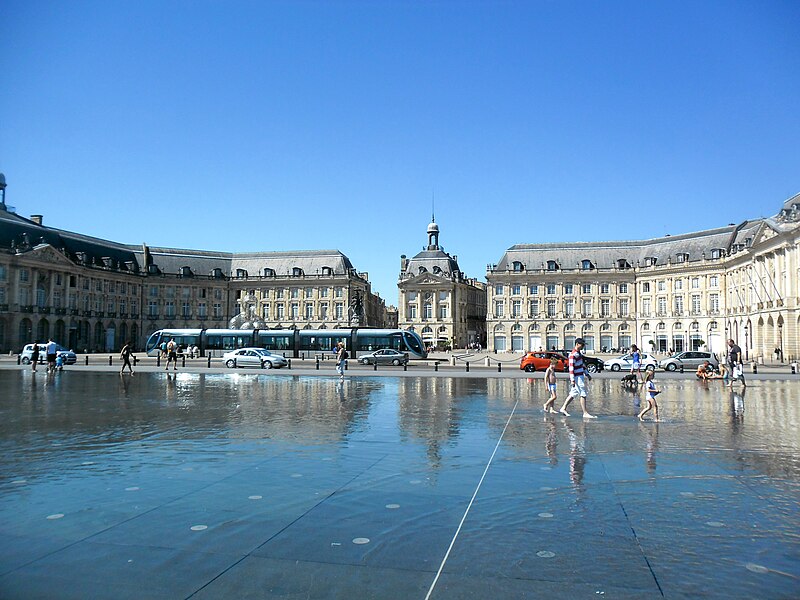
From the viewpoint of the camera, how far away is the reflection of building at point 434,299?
106500 millimetres

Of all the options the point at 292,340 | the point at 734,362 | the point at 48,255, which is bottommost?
the point at 734,362

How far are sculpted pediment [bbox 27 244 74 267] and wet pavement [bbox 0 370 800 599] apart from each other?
2946 inches

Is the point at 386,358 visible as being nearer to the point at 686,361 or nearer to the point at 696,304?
the point at 686,361

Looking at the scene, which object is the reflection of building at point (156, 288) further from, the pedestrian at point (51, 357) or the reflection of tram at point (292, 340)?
the pedestrian at point (51, 357)

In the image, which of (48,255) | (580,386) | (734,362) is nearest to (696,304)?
(734,362)

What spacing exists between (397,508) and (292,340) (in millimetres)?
54976

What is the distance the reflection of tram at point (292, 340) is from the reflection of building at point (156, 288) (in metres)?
27.6

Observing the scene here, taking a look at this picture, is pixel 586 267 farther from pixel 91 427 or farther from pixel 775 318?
pixel 91 427

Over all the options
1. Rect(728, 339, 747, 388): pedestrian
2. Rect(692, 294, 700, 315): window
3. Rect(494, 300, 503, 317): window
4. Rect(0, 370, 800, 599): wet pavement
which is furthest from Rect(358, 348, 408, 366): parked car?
Rect(692, 294, 700, 315): window

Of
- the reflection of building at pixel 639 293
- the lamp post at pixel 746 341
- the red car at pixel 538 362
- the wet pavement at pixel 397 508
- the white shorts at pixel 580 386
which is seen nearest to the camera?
the wet pavement at pixel 397 508

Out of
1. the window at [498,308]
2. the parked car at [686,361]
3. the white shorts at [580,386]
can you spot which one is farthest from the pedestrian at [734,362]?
the window at [498,308]

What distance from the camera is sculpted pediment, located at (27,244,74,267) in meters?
79.1

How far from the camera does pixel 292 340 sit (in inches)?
2400

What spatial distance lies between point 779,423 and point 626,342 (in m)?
85.2
